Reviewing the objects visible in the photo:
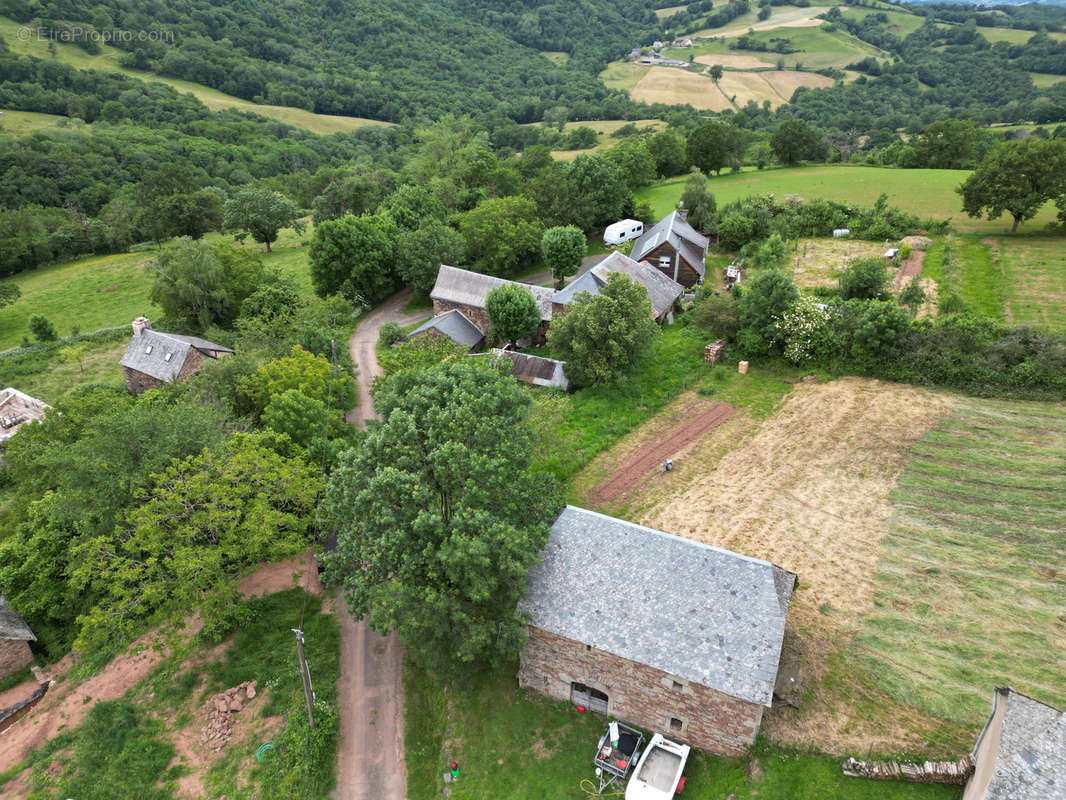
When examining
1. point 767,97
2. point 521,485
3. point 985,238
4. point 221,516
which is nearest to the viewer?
point 521,485

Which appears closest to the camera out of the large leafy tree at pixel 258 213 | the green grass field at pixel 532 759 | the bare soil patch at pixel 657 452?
the green grass field at pixel 532 759

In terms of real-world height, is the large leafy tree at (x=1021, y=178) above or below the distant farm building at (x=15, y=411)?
above

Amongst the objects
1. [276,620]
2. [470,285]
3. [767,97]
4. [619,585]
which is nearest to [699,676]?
[619,585]

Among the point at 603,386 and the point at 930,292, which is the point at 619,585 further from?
the point at 930,292

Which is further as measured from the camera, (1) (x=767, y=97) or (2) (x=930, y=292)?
(1) (x=767, y=97)

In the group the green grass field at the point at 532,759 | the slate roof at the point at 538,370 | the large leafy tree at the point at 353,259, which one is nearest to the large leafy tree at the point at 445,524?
the green grass field at the point at 532,759

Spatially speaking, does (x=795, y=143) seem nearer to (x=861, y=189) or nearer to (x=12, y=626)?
(x=861, y=189)

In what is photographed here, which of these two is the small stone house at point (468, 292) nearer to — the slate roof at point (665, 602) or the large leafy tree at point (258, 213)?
the slate roof at point (665, 602)
